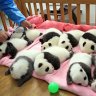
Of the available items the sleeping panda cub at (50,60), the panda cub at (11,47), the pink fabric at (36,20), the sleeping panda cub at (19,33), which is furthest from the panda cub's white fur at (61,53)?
the pink fabric at (36,20)

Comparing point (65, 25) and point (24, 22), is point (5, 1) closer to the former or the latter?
point (24, 22)

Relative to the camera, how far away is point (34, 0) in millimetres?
2164

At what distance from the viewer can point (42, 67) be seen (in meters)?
1.22

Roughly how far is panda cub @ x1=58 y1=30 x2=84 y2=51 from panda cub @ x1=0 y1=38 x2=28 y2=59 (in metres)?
0.39

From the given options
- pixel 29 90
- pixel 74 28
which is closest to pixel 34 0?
pixel 74 28

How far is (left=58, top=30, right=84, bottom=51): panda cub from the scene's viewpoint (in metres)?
1.48

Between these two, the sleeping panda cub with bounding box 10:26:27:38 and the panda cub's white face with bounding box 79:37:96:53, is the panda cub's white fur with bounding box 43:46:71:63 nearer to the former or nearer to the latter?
the panda cub's white face with bounding box 79:37:96:53

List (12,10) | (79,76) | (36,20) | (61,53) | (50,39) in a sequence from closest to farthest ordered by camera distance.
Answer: (79,76)
(61,53)
(50,39)
(12,10)
(36,20)

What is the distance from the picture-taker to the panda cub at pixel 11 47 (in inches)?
62.8

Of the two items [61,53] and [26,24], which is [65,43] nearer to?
[61,53]

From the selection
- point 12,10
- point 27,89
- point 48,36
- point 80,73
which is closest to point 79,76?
point 80,73

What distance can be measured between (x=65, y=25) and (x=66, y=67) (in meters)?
0.66

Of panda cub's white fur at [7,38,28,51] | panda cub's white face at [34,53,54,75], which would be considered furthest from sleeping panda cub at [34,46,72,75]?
panda cub's white fur at [7,38,28,51]

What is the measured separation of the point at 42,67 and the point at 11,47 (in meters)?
0.50
